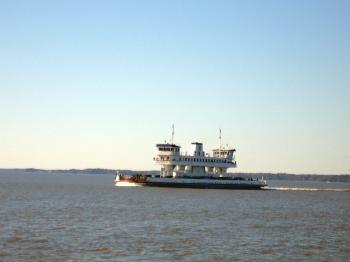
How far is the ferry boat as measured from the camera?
407 ft

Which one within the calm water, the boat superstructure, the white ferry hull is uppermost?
the boat superstructure

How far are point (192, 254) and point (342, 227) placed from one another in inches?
933

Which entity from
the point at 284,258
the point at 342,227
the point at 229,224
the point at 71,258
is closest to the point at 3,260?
the point at 71,258

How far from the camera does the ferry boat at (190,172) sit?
12419cm

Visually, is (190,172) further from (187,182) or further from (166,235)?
(166,235)

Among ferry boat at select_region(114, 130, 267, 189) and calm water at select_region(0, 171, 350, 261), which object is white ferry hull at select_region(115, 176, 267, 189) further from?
calm water at select_region(0, 171, 350, 261)

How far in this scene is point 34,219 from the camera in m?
53.6

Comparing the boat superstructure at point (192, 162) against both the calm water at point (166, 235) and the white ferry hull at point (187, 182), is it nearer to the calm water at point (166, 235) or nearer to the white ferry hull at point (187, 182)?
the white ferry hull at point (187, 182)

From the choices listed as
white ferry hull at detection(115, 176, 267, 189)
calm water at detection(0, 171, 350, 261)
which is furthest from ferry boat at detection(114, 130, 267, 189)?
calm water at detection(0, 171, 350, 261)

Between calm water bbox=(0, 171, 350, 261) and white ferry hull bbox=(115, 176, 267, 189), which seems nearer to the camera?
calm water bbox=(0, 171, 350, 261)

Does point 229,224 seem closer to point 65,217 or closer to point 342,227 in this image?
point 342,227

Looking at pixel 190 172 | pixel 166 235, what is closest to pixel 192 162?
pixel 190 172

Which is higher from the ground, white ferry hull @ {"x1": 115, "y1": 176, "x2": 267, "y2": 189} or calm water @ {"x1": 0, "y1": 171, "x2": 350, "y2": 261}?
white ferry hull @ {"x1": 115, "y1": 176, "x2": 267, "y2": 189}

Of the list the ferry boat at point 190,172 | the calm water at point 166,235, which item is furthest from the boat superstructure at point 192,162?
the calm water at point 166,235
